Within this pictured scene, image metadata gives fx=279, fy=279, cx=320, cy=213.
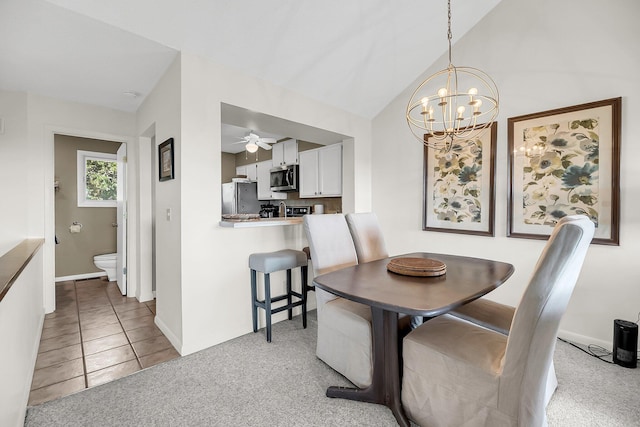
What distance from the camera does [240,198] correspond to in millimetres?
5375

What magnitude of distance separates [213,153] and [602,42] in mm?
3292

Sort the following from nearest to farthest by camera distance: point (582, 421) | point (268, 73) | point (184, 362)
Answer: point (582, 421)
point (184, 362)
point (268, 73)

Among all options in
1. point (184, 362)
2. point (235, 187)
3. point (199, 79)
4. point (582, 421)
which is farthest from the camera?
point (235, 187)

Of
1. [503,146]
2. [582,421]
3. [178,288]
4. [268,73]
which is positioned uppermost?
[268,73]

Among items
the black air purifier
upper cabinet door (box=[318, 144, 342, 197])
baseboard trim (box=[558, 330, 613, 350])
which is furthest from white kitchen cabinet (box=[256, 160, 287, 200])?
the black air purifier

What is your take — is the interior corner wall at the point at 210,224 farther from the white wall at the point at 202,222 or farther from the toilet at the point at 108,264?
the toilet at the point at 108,264

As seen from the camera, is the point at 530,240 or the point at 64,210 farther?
the point at 64,210

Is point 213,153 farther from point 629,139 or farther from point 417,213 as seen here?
point 629,139

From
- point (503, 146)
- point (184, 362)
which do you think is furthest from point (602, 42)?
point (184, 362)

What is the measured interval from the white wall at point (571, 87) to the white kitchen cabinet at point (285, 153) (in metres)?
2.29

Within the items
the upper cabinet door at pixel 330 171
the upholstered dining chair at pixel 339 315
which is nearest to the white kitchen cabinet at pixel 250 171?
the upper cabinet door at pixel 330 171

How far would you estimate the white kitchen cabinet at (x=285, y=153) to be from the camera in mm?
4723

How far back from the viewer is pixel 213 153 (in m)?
2.33

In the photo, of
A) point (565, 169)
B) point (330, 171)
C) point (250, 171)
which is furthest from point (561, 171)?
point (250, 171)
